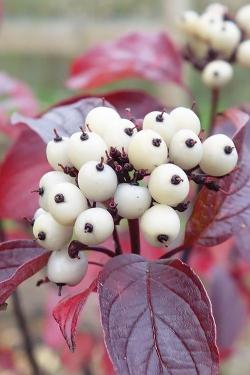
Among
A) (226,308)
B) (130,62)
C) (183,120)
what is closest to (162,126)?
(183,120)

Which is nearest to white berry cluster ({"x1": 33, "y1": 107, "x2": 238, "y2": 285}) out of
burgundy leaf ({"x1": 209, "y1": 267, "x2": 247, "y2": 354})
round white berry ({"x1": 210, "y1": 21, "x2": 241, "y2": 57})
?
round white berry ({"x1": 210, "y1": 21, "x2": 241, "y2": 57})

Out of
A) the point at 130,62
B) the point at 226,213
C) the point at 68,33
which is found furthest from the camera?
the point at 68,33

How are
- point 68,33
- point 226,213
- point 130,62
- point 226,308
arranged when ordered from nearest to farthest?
point 226,213
point 130,62
point 226,308
point 68,33

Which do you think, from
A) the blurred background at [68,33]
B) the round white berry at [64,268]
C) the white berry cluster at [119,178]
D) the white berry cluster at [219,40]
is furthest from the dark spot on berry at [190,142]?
the blurred background at [68,33]

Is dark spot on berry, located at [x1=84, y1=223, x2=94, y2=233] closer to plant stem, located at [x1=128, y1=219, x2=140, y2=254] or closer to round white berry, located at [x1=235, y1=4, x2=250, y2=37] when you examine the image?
plant stem, located at [x1=128, y1=219, x2=140, y2=254]

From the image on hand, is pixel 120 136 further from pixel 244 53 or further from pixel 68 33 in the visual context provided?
pixel 68 33

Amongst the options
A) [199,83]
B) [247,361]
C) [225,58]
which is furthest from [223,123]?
[199,83]
